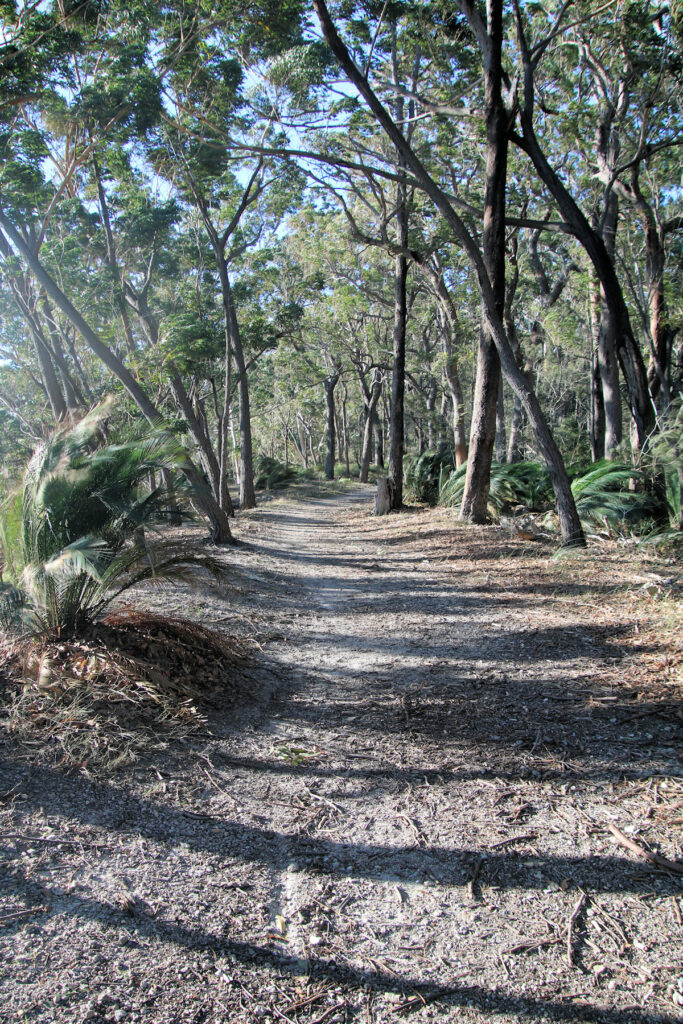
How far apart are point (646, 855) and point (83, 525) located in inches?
139

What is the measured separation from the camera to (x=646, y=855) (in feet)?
8.54

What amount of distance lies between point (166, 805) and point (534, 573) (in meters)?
5.10

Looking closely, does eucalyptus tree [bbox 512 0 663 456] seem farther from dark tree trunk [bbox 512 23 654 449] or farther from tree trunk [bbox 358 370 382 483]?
tree trunk [bbox 358 370 382 483]

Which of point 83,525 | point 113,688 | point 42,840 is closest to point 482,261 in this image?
point 83,525

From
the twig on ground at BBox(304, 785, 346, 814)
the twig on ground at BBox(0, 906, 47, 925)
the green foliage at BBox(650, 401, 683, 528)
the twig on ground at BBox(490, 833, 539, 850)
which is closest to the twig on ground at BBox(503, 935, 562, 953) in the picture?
the twig on ground at BBox(490, 833, 539, 850)

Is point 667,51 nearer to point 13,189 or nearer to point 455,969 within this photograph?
point 13,189

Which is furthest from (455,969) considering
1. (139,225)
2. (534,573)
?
(139,225)

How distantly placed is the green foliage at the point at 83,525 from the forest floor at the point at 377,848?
2.93ft

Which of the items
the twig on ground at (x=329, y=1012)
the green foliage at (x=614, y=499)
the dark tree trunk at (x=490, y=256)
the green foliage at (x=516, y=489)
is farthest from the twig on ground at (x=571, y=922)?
the green foliage at (x=516, y=489)

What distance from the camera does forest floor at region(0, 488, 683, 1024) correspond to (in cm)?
201

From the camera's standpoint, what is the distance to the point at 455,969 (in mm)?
2109

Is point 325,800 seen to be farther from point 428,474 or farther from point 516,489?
point 428,474

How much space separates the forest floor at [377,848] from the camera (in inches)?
79.0

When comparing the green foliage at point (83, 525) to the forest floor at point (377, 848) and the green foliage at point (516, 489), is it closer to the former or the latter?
the forest floor at point (377, 848)
